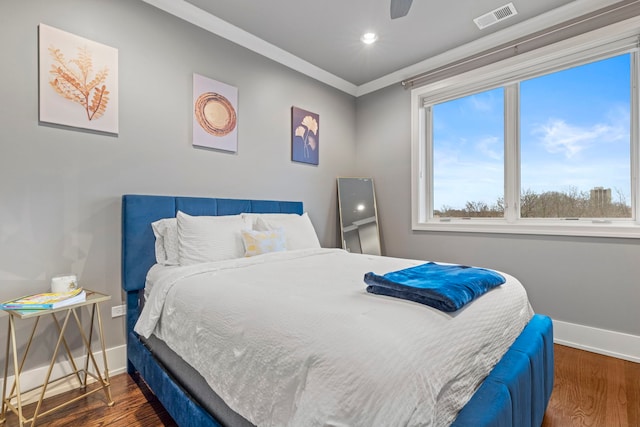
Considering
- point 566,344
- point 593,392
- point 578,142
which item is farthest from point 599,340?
point 578,142

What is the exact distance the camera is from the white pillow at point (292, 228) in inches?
101

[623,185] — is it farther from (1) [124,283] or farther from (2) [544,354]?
(1) [124,283]

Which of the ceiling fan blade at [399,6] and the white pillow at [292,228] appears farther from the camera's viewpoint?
the white pillow at [292,228]

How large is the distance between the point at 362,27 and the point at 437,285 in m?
2.49

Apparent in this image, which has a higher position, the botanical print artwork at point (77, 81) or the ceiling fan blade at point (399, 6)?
the ceiling fan blade at point (399, 6)

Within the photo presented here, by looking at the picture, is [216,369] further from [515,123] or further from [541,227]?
[515,123]

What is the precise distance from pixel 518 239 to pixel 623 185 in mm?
846

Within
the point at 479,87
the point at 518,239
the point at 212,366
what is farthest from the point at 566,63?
the point at 212,366

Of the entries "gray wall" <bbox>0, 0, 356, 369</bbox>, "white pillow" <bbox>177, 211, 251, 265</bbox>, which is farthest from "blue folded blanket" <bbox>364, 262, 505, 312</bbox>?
"gray wall" <bbox>0, 0, 356, 369</bbox>

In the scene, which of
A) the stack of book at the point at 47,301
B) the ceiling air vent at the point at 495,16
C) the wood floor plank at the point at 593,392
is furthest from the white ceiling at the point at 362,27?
the wood floor plank at the point at 593,392

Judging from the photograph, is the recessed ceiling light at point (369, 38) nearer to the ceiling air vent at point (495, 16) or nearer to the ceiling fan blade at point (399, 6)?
the ceiling air vent at point (495, 16)

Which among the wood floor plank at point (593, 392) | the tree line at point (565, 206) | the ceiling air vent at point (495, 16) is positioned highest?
the ceiling air vent at point (495, 16)

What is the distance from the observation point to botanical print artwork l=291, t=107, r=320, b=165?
3.40m

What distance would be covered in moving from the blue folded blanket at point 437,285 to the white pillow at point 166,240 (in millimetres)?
1426
